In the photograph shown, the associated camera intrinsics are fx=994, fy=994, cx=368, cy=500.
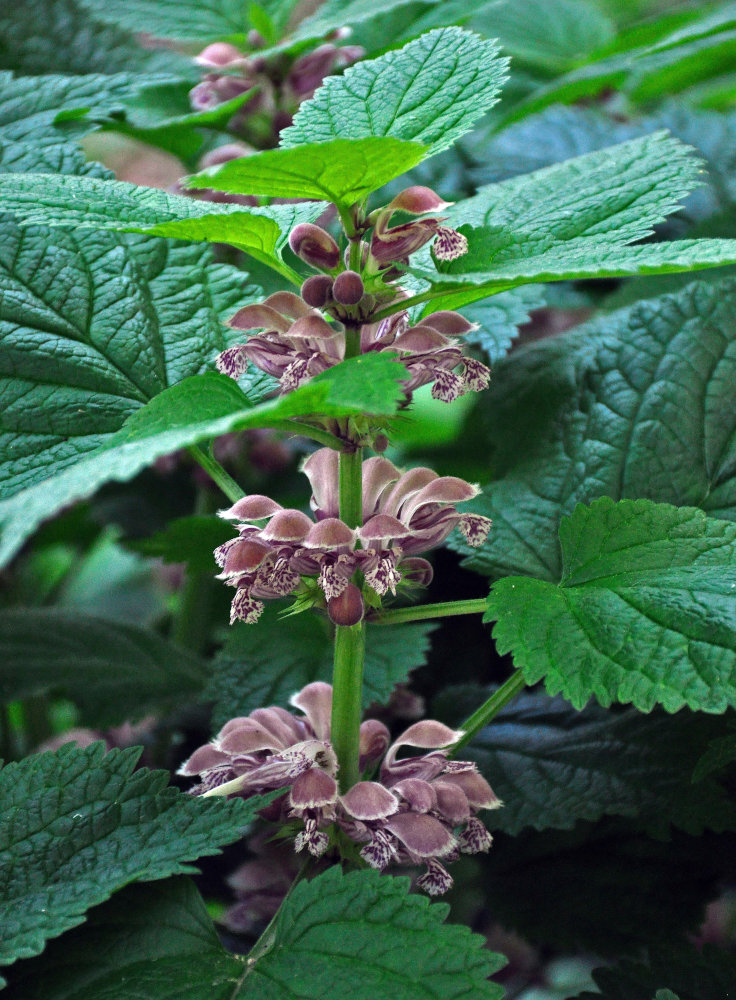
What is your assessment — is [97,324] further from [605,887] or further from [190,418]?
[605,887]

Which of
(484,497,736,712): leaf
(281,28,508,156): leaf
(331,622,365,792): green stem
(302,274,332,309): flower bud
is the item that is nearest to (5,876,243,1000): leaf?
(331,622,365,792): green stem

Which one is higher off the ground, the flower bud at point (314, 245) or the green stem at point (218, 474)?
the flower bud at point (314, 245)

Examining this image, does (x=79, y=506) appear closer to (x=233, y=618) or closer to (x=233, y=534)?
(x=233, y=534)

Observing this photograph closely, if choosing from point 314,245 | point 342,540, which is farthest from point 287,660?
point 314,245

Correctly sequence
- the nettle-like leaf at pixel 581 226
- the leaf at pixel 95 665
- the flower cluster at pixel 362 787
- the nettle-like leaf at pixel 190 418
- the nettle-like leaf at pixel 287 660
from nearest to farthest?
the nettle-like leaf at pixel 190 418 < the nettle-like leaf at pixel 581 226 < the flower cluster at pixel 362 787 < the nettle-like leaf at pixel 287 660 < the leaf at pixel 95 665

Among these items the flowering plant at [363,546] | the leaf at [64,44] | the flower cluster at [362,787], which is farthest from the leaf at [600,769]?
the leaf at [64,44]

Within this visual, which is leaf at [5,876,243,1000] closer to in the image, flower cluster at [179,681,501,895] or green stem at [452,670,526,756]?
flower cluster at [179,681,501,895]

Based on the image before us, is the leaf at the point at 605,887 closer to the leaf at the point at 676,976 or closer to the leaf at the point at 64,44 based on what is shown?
the leaf at the point at 676,976
